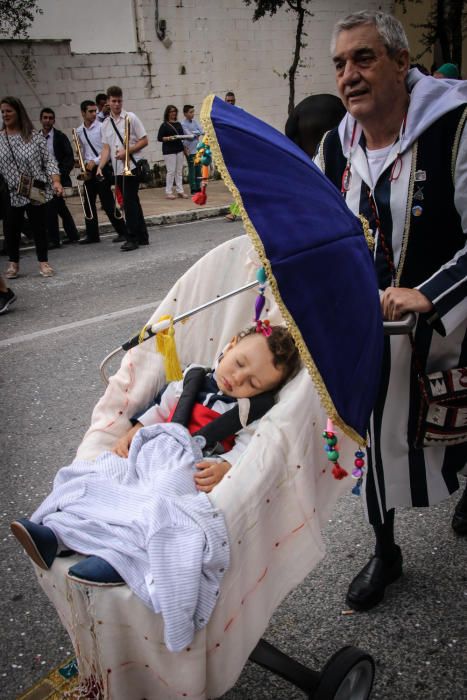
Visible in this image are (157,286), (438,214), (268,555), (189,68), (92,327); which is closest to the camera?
(268,555)

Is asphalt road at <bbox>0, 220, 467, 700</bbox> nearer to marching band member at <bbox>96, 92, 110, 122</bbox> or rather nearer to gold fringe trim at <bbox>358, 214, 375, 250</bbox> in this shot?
gold fringe trim at <bbox>358, 214, 375, 250</bbox>

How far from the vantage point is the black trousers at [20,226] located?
7.54 metres

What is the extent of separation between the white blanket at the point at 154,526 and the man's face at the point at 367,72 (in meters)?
1.17

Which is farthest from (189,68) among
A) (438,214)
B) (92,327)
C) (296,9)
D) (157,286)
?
(438,214)

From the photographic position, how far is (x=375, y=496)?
8.24 feet

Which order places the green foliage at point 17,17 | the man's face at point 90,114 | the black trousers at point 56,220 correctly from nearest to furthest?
the black trousers at point 56,220 < the man's face at point 90,114 < the green foliage at point 17,17

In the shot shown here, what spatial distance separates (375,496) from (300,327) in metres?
1.08

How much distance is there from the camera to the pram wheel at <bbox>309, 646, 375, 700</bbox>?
6.54ft

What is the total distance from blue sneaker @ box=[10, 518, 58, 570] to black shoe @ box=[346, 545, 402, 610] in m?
1.18

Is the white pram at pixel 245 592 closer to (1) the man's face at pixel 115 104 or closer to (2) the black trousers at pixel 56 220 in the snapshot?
(1) the man's face at pixel 115 104

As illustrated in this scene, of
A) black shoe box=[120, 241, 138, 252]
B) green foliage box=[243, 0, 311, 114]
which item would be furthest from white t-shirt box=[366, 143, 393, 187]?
green foliage box=[243, 0, 311, 114]

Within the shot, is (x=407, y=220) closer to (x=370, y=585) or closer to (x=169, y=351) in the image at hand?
(x=169, y=351)

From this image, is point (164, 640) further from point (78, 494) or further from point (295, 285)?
point (295, 285)

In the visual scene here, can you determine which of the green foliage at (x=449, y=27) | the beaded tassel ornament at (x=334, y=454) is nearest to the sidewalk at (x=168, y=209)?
the green foliage at (x=449, y=27)
